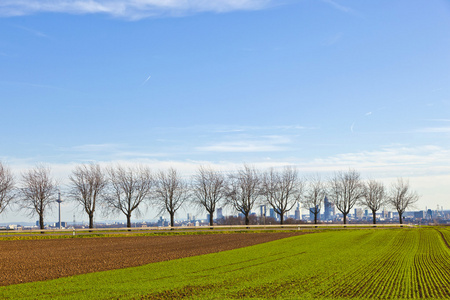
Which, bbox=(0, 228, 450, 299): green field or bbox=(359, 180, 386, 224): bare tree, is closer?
bbox=(0, 228, 450, 299): green field

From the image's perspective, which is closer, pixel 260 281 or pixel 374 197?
pixel 260 281

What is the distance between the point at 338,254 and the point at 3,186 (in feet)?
200

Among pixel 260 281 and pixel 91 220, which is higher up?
pixel 260 281

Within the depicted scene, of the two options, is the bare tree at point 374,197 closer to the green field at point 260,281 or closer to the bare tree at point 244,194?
the bare tree at point 244,194

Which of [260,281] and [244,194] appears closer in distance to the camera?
[260,281]

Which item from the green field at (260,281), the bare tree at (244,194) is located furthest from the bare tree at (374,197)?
the green field at (260,281)

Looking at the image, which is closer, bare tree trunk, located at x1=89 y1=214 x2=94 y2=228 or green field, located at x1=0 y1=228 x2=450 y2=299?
green field, located at x1=0 y1=228 x2=450 y2=299

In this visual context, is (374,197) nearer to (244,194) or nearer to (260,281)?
(244,194)

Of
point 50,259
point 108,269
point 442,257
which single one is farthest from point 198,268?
point 442,257

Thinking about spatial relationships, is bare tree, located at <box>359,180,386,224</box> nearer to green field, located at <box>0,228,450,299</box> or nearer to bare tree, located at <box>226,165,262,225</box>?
bare tree, located at <box>226,165,262,225</box>

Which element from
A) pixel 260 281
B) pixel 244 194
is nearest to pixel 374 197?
pixel 244 194

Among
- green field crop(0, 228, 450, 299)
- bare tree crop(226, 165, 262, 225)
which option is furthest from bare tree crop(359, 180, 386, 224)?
green field crop(0, 228, 450, 299)

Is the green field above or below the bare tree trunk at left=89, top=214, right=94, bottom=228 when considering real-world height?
above

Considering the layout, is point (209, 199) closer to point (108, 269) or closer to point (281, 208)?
point (281, 208)
